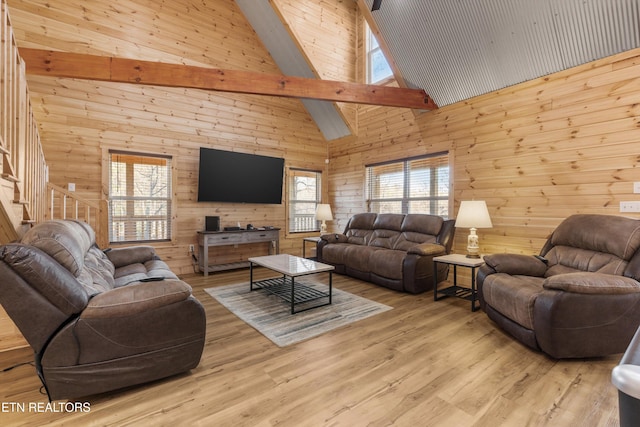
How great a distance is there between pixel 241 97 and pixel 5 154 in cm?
412

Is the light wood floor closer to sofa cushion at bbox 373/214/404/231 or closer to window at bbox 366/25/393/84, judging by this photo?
sofa cushion at bbox 373/214/404/231

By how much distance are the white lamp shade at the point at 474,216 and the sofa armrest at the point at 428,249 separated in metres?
0.46

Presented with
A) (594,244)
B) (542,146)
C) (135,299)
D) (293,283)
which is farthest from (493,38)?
(135,299)

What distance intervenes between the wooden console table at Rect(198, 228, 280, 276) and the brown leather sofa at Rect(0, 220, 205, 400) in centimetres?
273

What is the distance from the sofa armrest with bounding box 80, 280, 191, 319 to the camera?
5.74ft

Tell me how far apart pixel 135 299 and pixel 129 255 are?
193 centimetres

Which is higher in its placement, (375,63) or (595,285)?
(375,63)

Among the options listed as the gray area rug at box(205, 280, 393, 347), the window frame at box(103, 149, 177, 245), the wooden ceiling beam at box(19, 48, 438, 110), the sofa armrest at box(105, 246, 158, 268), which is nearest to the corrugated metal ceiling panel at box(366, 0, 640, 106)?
the wooden ceiling beam at box(19, 48, 438, 110)

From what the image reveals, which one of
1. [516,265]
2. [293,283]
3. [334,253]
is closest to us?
[516,265]

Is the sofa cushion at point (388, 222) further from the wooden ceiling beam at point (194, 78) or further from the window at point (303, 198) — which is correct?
the window at point (303, 198)

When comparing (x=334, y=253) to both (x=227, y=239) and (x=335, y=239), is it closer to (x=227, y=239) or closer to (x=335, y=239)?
(x=335, y=239)

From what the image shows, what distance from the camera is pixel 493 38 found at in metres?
3.55

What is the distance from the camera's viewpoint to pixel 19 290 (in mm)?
1545

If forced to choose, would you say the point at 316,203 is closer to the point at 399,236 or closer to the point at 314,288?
the point at 399,236
